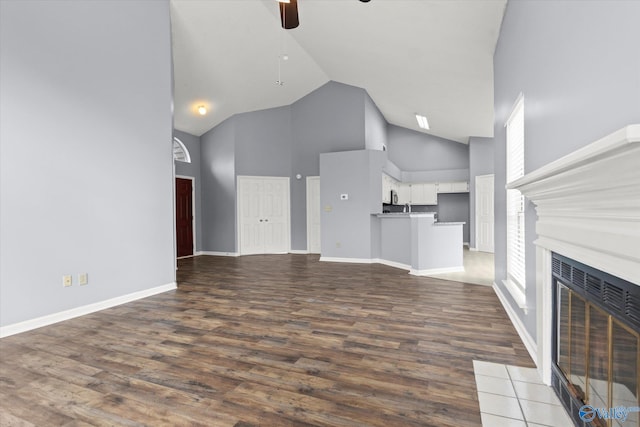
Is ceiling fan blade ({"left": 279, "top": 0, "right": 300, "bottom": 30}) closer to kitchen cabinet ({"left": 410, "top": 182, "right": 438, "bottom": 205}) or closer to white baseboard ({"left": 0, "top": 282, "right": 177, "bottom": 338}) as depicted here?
white baseboard ({"left": 0, "top": 282, "right": 177, "bottom": 338})

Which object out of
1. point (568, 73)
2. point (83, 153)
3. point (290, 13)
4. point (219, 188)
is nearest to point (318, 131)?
point (219, 188)

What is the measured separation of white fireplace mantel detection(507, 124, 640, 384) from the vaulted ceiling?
2.77 meters

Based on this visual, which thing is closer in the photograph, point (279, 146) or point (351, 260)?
point (351, 260)

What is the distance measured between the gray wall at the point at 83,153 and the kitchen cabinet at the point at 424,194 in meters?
7.47

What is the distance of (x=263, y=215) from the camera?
346 inches

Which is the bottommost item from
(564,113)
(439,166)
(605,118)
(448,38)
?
(605,118)

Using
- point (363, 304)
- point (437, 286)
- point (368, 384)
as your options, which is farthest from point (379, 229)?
point (368, 384)

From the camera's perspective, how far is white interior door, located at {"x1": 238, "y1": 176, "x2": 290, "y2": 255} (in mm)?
8531

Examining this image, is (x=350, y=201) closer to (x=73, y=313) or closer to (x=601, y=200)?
(x=73, y=313)

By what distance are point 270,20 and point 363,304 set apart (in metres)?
5.05

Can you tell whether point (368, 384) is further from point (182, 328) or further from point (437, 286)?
point (437, 286)

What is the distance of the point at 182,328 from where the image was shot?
3164mm

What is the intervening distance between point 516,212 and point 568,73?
72.5 inches

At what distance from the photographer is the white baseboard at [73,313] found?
3096 millimetres
